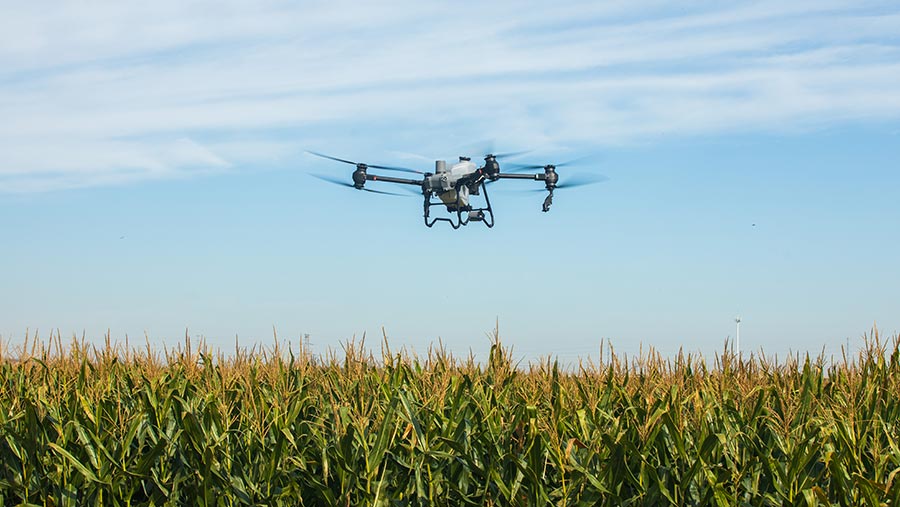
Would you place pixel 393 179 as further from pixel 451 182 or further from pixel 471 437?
pixel 471 437

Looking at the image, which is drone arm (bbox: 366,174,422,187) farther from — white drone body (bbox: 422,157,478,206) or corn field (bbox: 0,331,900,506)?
corn field (bbox: 0,331,900,506)

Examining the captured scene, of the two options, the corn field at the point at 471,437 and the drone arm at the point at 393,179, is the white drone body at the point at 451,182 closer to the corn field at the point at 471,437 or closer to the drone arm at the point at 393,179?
the drone arm at the point at 393,179

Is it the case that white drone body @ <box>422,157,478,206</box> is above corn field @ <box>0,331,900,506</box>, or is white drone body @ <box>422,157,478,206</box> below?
above

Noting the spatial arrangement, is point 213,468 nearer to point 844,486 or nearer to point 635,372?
point 635,372

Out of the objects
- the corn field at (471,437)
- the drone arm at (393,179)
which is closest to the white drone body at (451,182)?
the drone arm at (393,179)

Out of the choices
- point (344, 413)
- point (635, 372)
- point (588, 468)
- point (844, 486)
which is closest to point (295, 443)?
point (344, 413)


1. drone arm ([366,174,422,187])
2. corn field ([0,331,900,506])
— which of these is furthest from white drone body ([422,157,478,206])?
corn field ([0,331,900,506])

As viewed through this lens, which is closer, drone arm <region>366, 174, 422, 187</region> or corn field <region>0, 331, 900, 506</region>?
corn field <region>0, 331, 900, 506</region>

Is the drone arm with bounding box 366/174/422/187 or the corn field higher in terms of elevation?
the drone arm with bounding box 366/174/422/187

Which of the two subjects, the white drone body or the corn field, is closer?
the corn field
